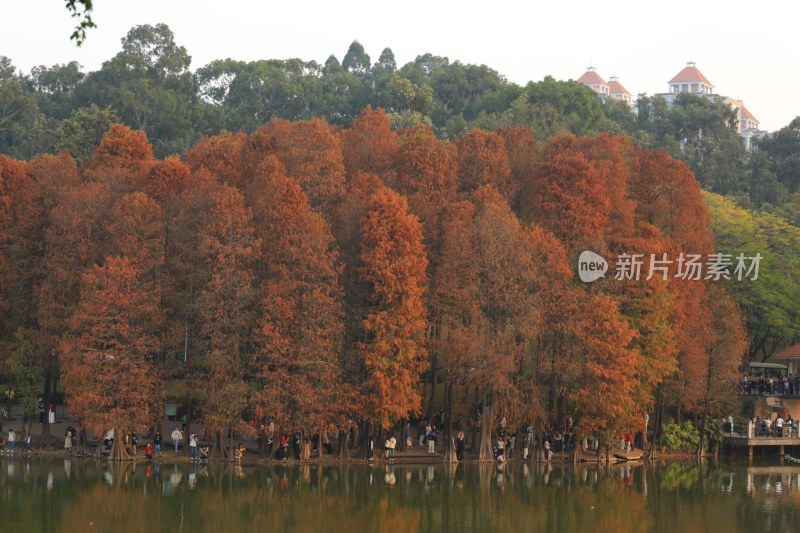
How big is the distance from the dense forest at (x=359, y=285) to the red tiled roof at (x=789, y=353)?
310 inches

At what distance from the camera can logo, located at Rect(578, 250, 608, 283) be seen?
5156 cm

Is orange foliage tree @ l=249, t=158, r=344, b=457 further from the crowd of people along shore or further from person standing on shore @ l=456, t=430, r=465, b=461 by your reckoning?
person standing on shore @ l=456, t=430, r=465, b=461

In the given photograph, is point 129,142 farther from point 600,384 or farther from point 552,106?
Answer: point 552,106

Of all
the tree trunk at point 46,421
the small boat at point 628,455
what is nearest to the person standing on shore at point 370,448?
the small boat at point 628,455

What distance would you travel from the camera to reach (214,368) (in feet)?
155

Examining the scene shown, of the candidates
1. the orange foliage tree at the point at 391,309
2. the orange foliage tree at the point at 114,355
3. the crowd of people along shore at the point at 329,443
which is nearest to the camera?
the orange foliage tree at the point at 114,355

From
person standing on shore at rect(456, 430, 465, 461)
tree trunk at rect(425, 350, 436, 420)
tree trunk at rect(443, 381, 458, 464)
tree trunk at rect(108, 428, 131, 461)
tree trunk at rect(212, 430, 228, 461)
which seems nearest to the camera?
tree trunk at rect(108, 428, 131, 461)

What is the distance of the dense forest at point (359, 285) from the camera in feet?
156

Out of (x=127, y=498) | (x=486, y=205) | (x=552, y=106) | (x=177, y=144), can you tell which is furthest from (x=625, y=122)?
(x=127, y=498)

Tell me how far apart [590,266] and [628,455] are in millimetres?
9491

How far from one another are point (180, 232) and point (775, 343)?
119 feet

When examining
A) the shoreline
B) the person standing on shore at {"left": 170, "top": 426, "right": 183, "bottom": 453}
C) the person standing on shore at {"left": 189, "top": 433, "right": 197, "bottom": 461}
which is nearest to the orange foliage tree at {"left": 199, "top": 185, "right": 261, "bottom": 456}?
the person standing on shore at {"left": 189, "top": 433, "right": 197, "bottom": 461}

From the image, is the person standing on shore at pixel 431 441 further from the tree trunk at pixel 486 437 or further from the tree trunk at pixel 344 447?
the tree trunk at pixel 344 447

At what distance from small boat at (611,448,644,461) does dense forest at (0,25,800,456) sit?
2.43m
